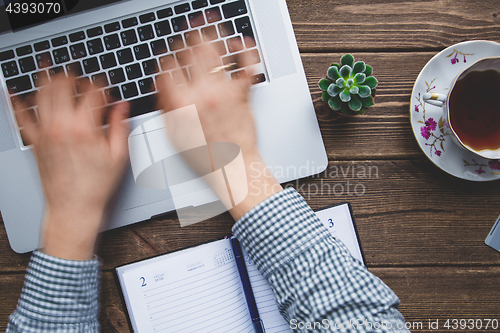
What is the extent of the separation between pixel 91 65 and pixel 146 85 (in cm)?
10

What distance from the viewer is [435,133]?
550 mm

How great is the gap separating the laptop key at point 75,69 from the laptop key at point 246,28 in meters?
0.28

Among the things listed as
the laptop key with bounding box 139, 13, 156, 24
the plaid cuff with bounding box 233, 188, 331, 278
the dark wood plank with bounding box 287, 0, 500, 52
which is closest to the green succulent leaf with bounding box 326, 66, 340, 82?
the dark wood plank with bounding box 287, 0, 500, 52

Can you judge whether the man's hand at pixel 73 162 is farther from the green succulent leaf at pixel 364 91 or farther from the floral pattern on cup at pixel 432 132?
the floral pattern on cup at pixel 432 132

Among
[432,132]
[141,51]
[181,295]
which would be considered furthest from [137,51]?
[432,132]

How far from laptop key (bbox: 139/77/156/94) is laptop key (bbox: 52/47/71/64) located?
5.3 inches

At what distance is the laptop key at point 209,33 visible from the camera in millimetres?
517

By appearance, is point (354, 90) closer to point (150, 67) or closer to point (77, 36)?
point (150, 67)

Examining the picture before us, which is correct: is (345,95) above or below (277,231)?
above

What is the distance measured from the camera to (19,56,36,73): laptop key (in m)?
0.52

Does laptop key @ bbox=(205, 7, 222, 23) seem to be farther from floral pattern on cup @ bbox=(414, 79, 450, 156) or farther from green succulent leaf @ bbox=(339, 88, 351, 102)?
floral pattern on cup @ bbox=(414, 79, 450, 156)

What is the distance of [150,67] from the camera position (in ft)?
1.69

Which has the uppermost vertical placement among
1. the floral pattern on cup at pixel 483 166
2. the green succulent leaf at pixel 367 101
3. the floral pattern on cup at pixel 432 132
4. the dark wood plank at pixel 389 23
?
the dark wood plank at pixel 389 23

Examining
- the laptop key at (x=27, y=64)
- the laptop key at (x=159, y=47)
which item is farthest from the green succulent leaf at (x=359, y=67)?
the laptop key at (x=27, y=64)
